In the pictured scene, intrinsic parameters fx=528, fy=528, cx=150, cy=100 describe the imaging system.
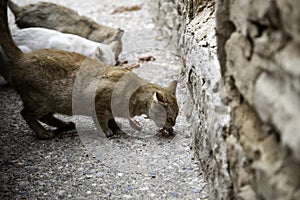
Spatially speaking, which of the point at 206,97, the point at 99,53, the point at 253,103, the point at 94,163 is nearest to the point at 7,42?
the point at 94,163

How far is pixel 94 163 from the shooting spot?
3625 millimetres

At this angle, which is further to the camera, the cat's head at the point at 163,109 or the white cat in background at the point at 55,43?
the white cat in background at the point at 55,43

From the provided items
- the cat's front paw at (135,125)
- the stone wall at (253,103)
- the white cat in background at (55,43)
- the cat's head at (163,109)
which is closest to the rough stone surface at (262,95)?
the stone wall at (253,103)

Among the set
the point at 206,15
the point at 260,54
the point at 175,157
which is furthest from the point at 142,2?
the point at 260,54

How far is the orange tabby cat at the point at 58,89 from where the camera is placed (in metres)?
3.91

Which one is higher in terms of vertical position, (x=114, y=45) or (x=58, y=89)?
(x=58, y=89)

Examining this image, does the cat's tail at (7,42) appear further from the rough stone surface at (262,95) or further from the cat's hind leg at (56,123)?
the rough stone surface at (262,95)

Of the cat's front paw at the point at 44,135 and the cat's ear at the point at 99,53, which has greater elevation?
the cat's ear at the point at 99,53

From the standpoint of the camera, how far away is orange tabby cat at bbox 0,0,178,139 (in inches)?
154

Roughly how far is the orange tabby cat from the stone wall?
0.69 metres

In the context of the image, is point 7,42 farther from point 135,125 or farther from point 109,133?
point 135,125

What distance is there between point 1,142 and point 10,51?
688mm

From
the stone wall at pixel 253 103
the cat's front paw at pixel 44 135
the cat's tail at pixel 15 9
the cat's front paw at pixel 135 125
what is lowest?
the cat's front paw at pixel 44 135

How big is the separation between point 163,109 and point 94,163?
669 mm
